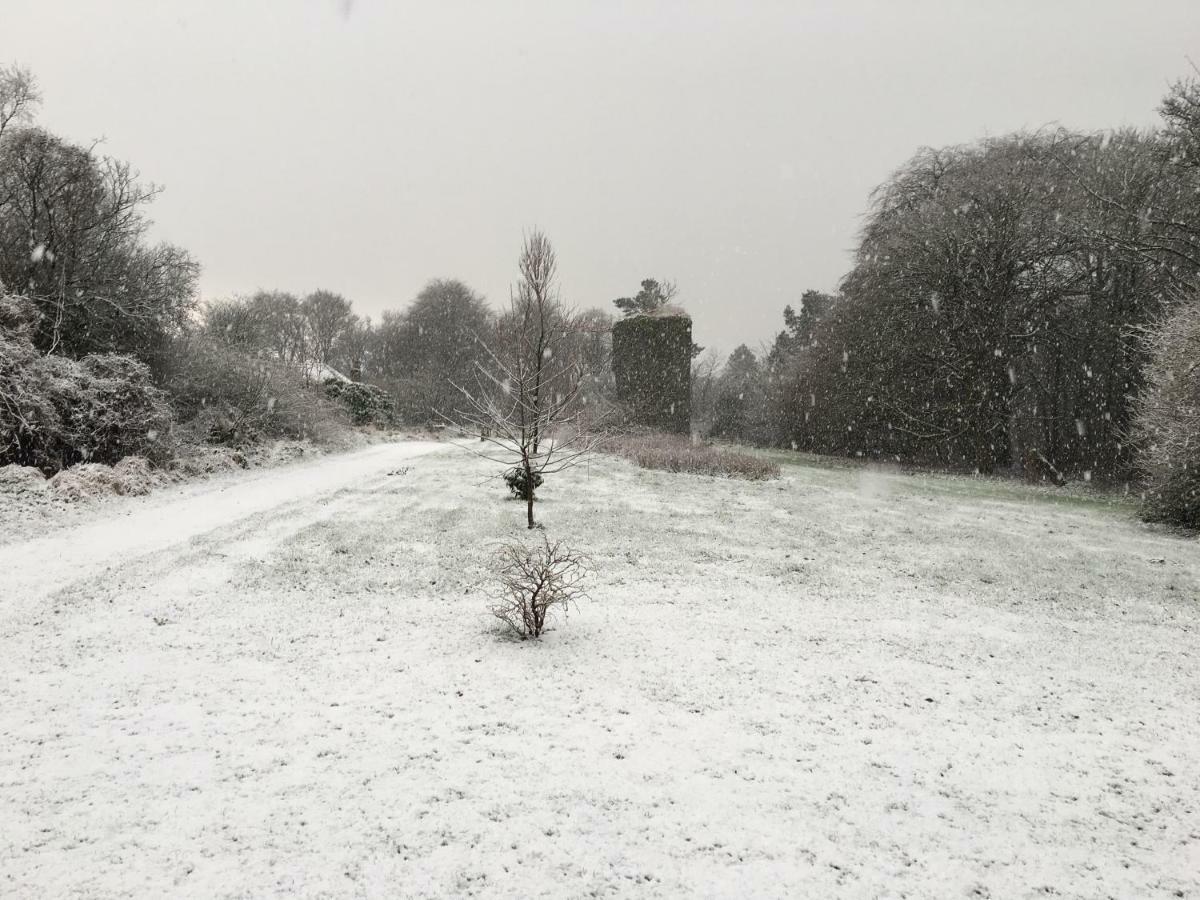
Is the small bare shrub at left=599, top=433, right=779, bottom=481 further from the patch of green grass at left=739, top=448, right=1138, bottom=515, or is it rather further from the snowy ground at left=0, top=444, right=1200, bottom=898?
the snowy ground at left=0, top=444, right=1200, bottom=898

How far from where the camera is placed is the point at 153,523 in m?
8.92

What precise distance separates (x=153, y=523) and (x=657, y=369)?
61.4ft

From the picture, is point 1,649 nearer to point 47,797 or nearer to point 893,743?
point 47,797

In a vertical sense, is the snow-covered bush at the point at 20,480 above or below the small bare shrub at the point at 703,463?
below

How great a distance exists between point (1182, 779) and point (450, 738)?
4.05m

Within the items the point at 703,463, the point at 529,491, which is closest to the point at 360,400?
the point at 703,463

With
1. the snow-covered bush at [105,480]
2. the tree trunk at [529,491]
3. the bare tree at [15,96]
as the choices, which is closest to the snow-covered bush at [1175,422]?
the tree trunk at [529,491]

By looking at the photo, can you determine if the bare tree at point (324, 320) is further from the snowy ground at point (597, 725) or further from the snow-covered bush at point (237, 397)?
the snowy ground at point (597, 725)

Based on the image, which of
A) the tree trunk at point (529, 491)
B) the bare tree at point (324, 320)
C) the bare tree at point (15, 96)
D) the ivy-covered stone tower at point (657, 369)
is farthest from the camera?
the bare tree at point (324, 320)

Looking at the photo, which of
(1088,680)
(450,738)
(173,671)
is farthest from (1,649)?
(1088,680)

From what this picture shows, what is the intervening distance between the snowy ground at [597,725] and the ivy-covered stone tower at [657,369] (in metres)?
17.0

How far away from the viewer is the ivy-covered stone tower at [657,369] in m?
24.8

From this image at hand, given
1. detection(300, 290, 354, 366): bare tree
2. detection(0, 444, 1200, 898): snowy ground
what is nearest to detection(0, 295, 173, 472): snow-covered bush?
detection(0, 444, 1200, 898): snowy ground

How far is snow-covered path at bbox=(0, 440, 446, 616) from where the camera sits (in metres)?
6.45
